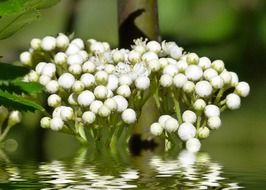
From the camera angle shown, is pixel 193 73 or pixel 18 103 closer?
pixel 18 103

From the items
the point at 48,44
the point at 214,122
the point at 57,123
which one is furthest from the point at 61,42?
the point at 214,122

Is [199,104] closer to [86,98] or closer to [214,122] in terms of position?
[214,122]

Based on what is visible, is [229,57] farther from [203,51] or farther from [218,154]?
[218,154]

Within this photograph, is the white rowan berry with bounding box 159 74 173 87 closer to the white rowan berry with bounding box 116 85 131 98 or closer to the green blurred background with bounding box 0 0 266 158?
the white rowan berry with bounding box 116 85 131 98

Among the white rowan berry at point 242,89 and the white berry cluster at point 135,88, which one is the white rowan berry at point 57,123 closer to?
the white berry cluster at point 135,88

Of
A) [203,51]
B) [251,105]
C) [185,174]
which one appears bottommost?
[185,174]

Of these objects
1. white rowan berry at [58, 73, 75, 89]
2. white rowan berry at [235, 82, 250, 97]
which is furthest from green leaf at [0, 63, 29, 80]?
white rowan berry at [235, 82, 250, 97]

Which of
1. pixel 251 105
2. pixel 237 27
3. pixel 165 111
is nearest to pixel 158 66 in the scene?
pixel 165 111

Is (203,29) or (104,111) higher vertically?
(203,29)
